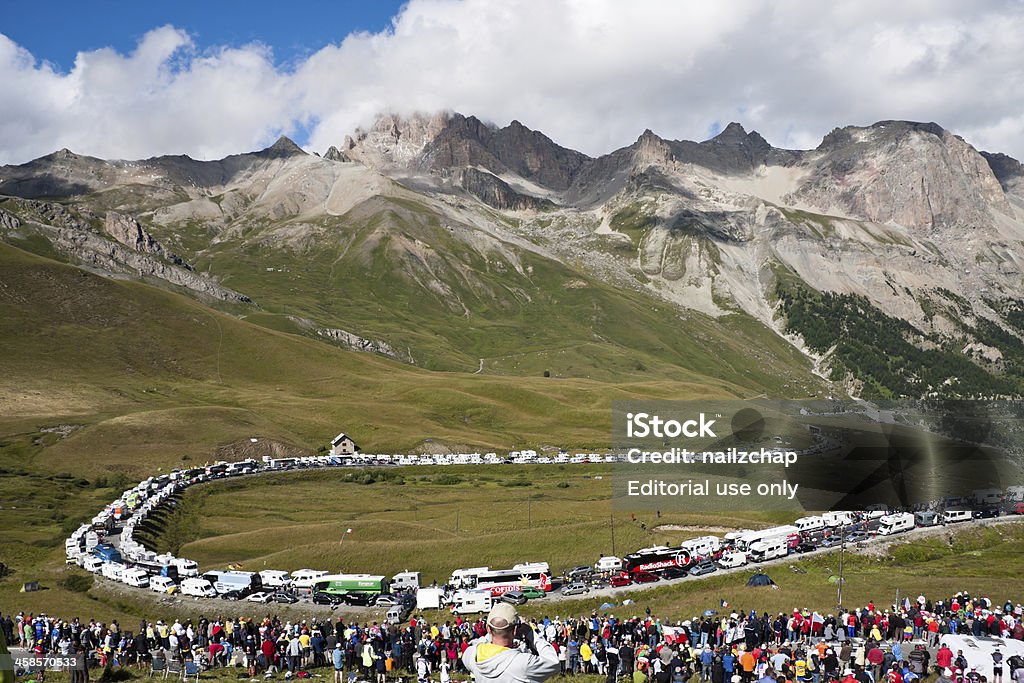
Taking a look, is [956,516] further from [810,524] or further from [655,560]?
[655,560]

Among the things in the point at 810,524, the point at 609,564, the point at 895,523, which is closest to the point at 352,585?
the point at 609,564

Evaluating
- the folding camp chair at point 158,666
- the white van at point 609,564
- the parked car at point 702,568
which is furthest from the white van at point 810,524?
the folding camp chair at point 158,666

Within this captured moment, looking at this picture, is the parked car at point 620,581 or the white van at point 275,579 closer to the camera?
the parked car at point 620,581

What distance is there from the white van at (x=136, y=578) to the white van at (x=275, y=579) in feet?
36.1

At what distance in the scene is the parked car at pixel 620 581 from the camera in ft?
224

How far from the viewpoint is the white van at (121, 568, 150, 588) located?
243 feet

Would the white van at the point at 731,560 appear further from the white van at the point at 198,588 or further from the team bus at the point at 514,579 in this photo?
the white van at the point at 198,588

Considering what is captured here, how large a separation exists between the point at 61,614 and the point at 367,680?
39308 mm

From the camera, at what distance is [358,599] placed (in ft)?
213

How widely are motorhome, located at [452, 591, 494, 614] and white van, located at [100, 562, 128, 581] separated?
34.4m

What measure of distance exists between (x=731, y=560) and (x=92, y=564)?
5984cm

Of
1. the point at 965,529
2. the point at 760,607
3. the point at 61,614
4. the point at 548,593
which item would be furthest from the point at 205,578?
the point at 965,529

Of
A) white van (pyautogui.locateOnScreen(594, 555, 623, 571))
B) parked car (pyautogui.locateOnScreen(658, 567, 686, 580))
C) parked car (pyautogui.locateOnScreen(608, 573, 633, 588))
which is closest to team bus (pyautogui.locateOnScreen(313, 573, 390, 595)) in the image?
parked car (pyautogui.locateOnScreen(608, 573, 633, 588))

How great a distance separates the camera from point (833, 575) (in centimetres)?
6788
